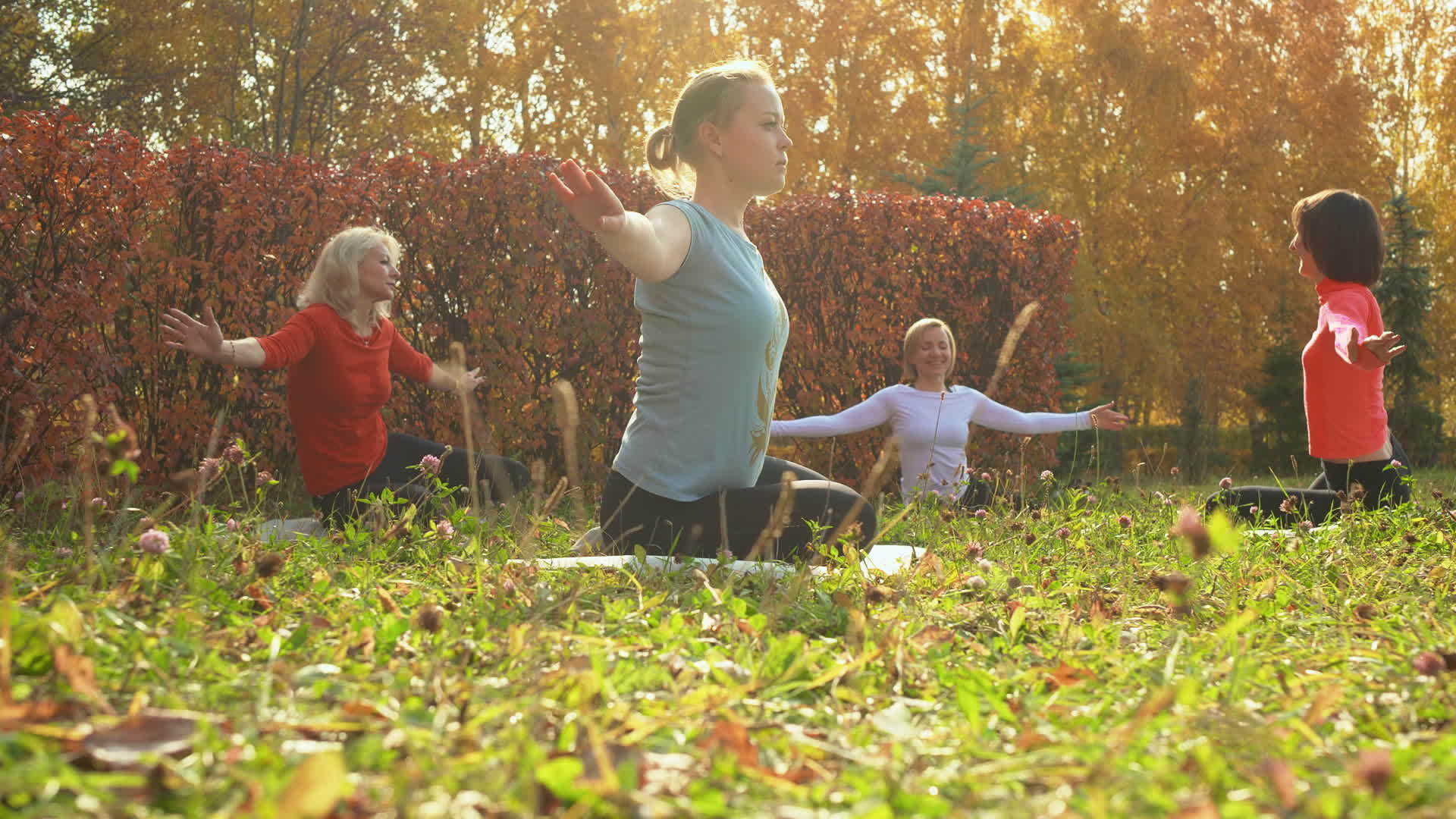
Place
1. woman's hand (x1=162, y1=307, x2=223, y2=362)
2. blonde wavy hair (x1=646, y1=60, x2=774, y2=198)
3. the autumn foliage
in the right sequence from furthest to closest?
the autumn foliage < woman's hand (x1=162, y1=307, x2=223, y2=362) < blonde wavy hair (x1=646, y1=60, x2=774, y2=198)

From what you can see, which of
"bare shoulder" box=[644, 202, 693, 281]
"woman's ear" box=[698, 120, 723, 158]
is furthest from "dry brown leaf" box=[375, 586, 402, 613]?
"woman's ear" box=[698, 120, 723, 158]

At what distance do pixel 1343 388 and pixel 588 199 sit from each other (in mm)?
3913

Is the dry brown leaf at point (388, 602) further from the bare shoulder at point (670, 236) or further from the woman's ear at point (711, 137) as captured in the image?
the woman's ear at point (711, 137)

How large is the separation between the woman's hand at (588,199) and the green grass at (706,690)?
2.91ft

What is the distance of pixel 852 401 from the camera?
27.3 ft

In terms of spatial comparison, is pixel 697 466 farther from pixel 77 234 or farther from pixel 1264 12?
pixel 1264 12

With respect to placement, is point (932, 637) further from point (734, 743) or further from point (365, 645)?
point (365, 645)

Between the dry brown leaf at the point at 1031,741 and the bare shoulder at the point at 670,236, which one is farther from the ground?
the bare shoulder at the point at 670,236

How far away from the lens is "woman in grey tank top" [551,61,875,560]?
3617 mm

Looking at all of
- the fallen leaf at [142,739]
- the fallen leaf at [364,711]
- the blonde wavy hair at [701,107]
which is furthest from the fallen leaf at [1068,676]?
the blonde wavy hair at [701,107]

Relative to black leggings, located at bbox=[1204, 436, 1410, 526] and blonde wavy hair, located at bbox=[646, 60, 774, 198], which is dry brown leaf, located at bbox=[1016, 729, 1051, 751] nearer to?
blonde wavy hair, located at bbox=[646, 60, 774, 198]

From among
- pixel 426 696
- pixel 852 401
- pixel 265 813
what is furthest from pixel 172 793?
pixel 852 401

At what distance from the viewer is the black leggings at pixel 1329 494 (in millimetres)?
5142

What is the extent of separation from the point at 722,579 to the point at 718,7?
17.7 meters
